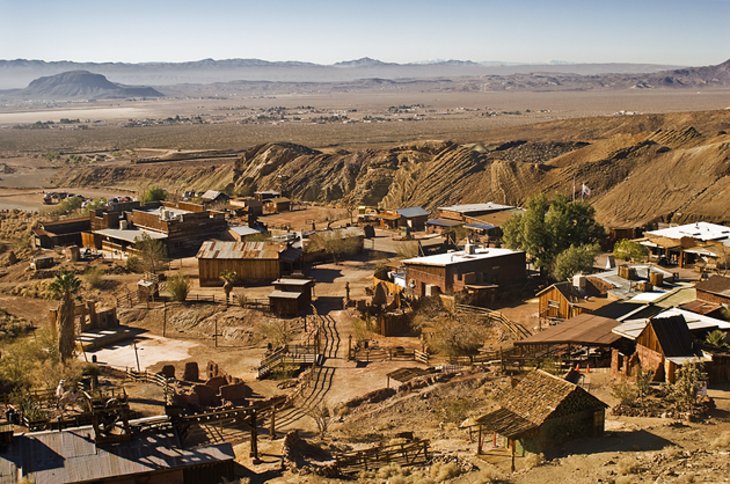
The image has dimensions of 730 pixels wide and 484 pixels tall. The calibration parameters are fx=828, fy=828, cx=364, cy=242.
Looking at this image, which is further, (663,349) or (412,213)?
(412,213)

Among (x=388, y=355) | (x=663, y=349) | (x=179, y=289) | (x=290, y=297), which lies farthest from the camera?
(x=179, y=289)

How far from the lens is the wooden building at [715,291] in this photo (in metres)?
32.5

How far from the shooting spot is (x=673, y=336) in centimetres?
2681

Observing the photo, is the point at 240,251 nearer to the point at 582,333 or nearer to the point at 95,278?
the point at 95,278

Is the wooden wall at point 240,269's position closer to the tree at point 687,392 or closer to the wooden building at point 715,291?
the wooden building at point 715,291

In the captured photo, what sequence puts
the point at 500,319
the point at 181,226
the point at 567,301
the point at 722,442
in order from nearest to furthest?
1. the point at 722,442
2. the point at 567,301
3. the point at 500,319
4. the point at 181,226

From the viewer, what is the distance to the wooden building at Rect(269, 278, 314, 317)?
41531 mm

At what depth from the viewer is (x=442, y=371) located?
30078 millimetres

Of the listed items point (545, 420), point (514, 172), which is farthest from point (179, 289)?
point (514, 172)

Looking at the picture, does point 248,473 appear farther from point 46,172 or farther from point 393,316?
point 46,172

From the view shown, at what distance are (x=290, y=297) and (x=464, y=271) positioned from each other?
8879 mm

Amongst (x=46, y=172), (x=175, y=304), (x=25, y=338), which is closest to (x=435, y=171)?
(x=175, y=304)

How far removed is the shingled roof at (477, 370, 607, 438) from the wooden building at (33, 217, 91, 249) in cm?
4720

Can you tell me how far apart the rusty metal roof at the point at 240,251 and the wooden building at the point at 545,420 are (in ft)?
91.6
